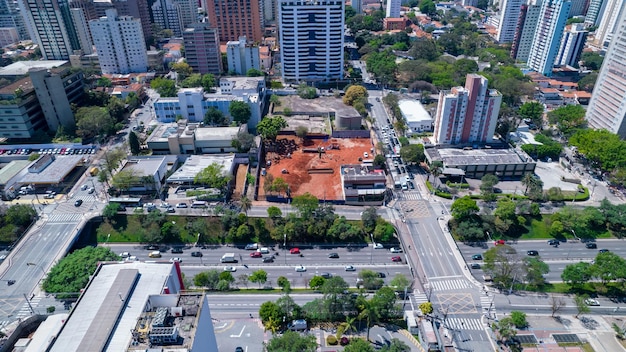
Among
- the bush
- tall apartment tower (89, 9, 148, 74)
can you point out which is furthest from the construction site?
tall apartment tower (89, 9, 148, 74)

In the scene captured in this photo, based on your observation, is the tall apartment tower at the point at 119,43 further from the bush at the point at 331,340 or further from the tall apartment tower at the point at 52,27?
the bush at the point at 331,340

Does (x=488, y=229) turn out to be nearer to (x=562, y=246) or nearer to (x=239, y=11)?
(x=562, y=246)

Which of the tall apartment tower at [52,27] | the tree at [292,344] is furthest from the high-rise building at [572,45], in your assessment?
the tall apartment tower at [52,27]

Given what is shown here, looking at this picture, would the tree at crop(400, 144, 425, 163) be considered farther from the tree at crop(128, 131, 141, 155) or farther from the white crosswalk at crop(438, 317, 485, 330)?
the tree at crop(128, 131, 141, 155)

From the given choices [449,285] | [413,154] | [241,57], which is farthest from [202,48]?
[449,285]

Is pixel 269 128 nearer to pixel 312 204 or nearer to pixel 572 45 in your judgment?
pixel 312 204
